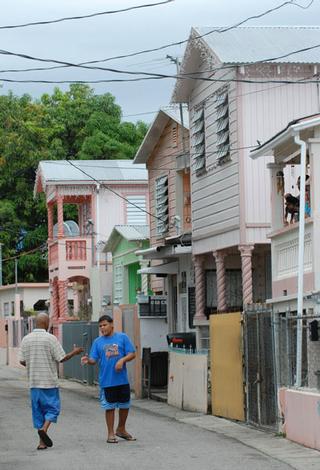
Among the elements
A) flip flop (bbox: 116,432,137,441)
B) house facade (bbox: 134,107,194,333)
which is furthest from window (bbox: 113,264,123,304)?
flip flop (bbox: 116,432,137,441)

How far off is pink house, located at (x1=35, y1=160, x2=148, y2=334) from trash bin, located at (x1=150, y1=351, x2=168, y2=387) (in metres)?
15.4

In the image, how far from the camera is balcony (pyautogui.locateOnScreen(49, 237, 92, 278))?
4294 centimetres

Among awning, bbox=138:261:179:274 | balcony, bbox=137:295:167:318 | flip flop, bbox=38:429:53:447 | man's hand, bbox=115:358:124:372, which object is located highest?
awning, bbox=138:261:179:274

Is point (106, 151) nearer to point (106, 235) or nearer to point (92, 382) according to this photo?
point (106, 235)

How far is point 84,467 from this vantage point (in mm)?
12945

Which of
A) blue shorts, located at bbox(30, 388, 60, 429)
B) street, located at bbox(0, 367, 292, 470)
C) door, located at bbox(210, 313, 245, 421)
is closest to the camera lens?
street, located at bbox(0, 367, 292, 470)

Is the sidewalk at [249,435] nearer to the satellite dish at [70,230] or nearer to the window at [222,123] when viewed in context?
the window at [222,123]

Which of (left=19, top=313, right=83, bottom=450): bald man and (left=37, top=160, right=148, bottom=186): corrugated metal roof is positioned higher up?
(left=37, top=160, right=148, bottom=186): corrugated metal roof

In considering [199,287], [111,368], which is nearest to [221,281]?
[199,287]

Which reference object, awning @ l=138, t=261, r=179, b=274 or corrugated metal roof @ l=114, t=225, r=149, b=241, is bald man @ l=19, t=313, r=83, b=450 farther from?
corrugated metal roof @ l=114, t=225, r=149, b=241

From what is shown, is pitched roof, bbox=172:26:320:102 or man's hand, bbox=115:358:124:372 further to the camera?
pitched roof, bbox=172:26:320:102

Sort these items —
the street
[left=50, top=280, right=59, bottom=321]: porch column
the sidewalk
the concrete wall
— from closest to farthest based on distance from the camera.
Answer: the street
the sidewalk
the concrete wall
[left=50, top=280, right=59, bottom=321]: porch column

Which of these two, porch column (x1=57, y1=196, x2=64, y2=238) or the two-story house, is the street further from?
porch column (x1=57, y1=196, x2=64, y2=238)

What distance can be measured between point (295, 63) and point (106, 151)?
3208cm
